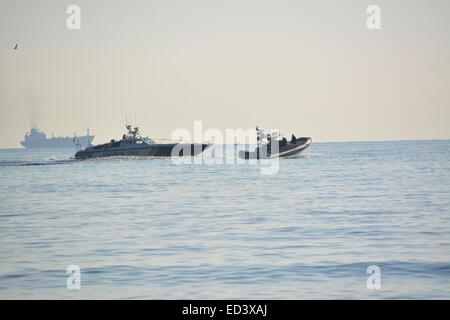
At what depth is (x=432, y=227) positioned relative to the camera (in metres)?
28.4

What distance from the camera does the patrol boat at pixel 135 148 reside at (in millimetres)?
128875

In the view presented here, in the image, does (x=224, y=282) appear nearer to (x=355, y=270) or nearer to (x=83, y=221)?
(x=355, y=270)

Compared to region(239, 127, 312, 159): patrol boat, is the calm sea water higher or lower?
lower

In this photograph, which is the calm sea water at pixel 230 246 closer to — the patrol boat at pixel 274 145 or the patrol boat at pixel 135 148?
the patrol boat at pixel 274 145

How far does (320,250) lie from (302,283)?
4954mm

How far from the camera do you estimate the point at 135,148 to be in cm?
12975

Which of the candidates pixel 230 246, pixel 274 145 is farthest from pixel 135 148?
pixel 230 246

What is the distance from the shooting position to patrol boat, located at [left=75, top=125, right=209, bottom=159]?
129 meters

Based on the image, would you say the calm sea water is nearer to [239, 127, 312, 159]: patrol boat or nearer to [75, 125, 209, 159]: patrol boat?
[239, 127, 312, 159]: patrol boat

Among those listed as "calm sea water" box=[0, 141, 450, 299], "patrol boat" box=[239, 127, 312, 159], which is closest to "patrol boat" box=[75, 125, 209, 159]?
"patrol boat" box=[239, 127, 312, 159]

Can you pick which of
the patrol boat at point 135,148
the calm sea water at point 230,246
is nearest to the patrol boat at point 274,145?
the patrol boat at point 135,148

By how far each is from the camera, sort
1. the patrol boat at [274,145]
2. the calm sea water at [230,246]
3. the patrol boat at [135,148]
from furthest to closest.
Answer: the patrol boat at [135,148] → the patrol boat at [274,145] → the calm sea water at [230,246]
